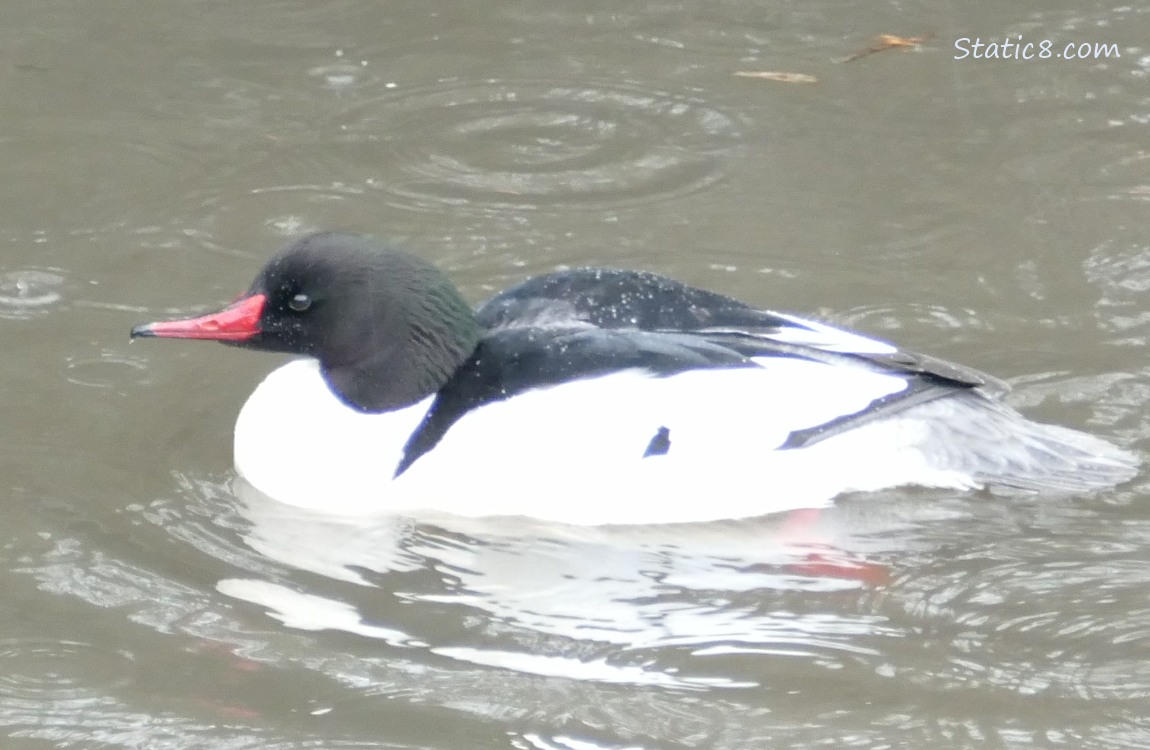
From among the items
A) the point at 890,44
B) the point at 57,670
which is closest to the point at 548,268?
the point at 890,44

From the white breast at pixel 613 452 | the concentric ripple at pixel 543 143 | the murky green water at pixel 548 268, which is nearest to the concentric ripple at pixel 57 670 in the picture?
the murky green water at pixel 548 268

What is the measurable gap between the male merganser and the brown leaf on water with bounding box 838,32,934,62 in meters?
3.56

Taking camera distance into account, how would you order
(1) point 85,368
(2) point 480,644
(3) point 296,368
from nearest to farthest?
(2) point 480,644, (3) point 296,368, (1) point 85,368

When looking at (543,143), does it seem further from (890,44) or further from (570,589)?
(570,589)

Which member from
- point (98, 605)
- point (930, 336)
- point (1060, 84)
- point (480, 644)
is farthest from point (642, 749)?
point (1060, 84)

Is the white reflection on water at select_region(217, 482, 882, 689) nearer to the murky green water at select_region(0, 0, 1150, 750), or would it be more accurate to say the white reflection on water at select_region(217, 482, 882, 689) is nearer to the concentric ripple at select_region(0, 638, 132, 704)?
the murky green water at select_region(0, 0, 1150, 750)

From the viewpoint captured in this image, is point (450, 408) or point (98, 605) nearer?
point (98, 605)

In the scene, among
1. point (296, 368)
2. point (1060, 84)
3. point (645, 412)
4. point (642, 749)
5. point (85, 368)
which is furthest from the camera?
point (1060, 84)

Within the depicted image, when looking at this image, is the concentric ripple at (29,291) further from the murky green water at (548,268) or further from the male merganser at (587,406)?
the male merganser at (587,406)

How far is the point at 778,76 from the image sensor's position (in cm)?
888

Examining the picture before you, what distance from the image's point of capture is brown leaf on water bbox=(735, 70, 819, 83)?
8836mm

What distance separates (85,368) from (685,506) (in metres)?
2.43

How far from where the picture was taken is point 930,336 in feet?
22.1

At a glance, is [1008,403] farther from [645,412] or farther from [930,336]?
[645,412]
